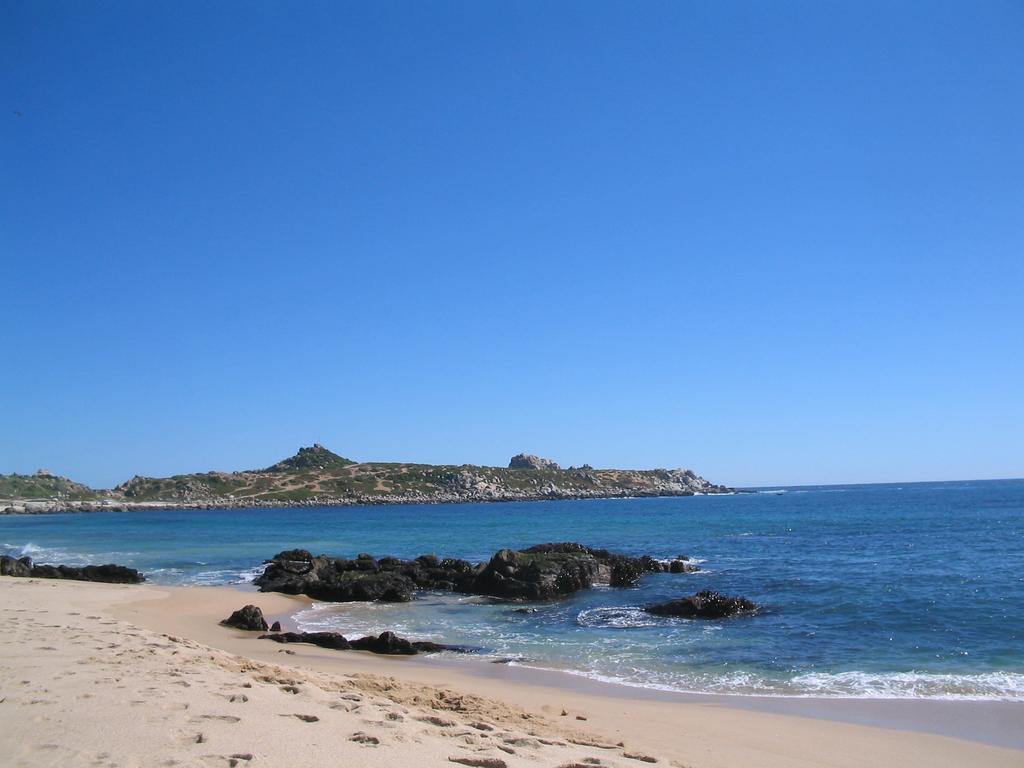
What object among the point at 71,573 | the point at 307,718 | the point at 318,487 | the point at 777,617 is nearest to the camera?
the point at 307,718

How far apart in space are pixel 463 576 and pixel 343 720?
74.3 feet

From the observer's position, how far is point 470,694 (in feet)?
39.4

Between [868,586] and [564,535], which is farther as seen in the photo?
[564,535]

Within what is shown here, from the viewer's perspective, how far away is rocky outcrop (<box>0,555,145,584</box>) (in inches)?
1201

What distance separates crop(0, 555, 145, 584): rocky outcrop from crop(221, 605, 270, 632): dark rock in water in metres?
14.5

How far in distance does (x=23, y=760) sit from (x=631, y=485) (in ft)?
635

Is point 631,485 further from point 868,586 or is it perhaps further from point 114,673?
point 114,673

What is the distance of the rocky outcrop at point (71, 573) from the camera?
30.5 m

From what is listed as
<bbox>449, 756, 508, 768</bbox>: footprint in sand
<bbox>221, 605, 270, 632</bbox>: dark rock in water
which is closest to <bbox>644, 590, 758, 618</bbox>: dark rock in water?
<bbox>221, 605, 270, 632</bbox>: dark rock in water

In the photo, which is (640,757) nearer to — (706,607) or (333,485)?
(706,607)

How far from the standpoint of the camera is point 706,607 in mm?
→ 22531

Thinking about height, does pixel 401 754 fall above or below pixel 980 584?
above

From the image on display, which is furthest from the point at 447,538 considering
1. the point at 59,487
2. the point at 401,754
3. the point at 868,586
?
the point at 59,487

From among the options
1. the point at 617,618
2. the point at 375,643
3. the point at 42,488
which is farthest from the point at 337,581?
the point at 42,488
